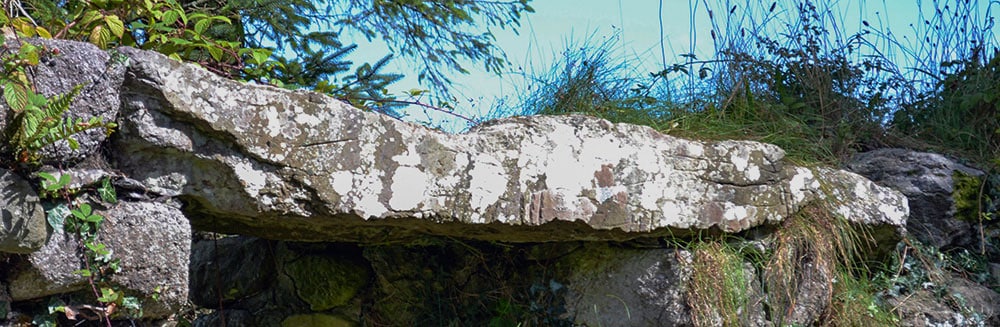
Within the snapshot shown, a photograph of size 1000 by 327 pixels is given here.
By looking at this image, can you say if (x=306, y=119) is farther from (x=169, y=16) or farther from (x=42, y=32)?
(x=42, y=32)

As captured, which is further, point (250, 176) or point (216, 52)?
point (216, 52)

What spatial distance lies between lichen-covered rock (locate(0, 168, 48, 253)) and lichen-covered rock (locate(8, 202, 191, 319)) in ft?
0.20

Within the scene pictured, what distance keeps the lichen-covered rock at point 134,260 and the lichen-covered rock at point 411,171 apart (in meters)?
0.08

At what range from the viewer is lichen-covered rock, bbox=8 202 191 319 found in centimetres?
212

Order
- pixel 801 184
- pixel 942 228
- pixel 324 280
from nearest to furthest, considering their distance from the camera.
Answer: pixel 801 184, pixel 324 280, pixel 942 228

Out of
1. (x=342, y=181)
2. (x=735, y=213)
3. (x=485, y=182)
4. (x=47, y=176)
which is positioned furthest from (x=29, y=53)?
(x=735, y=213)

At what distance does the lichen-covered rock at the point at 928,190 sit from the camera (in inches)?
148

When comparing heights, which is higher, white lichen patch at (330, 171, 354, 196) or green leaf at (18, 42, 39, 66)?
green leaf at (18, 42, 39, 66)

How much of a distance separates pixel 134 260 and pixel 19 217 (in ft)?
0.95

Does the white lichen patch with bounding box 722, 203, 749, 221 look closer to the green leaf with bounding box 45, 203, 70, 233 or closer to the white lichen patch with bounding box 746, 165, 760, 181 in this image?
the white lichen patch with bounding box 746, 165, 760, 181

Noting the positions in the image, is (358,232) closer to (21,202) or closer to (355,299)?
(355,299)

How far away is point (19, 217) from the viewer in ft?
6.66

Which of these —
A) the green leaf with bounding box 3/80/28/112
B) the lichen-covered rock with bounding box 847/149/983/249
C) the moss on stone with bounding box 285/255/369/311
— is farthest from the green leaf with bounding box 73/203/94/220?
the lichen-covered rock with bounding box 847/149/983/249

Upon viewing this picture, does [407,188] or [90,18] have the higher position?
[90,18]
